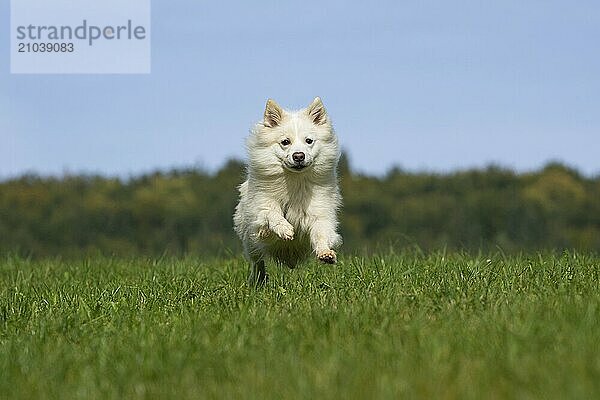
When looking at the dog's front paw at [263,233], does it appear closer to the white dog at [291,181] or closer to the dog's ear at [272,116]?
the white dog at [291,181]

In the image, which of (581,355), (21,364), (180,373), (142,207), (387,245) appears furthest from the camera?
(142,207)

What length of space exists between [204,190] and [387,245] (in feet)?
51.5

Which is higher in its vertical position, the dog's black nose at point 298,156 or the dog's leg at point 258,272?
the dog's black nose at point 298,156

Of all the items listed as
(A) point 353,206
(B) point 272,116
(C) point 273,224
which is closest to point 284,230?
(C) point 273,224

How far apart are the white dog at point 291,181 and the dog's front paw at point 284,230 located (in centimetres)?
3

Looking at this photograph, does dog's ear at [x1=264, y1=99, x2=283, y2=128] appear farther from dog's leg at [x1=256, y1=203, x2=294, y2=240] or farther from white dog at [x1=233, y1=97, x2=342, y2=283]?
dog's leg at [x1=256, y1=203, x2=294, y2=240]

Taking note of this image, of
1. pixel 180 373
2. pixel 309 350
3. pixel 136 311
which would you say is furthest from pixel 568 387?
pixel 136 311

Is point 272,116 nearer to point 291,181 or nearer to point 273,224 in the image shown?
point 291,181

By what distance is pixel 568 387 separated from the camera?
417 cm

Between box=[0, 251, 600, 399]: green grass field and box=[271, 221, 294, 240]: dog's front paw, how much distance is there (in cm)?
41

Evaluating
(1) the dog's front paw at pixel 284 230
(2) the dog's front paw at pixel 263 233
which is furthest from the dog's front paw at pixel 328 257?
(2) the dog's front paw at pixel 263 233

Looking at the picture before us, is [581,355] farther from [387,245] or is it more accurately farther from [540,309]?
[387,245]

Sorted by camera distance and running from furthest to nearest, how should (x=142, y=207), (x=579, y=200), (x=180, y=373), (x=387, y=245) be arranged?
(x=579, y=200)
(x=142, y=207)
(x=387, y=245)
(x=180, y=373)

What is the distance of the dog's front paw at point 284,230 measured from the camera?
27.5ft
